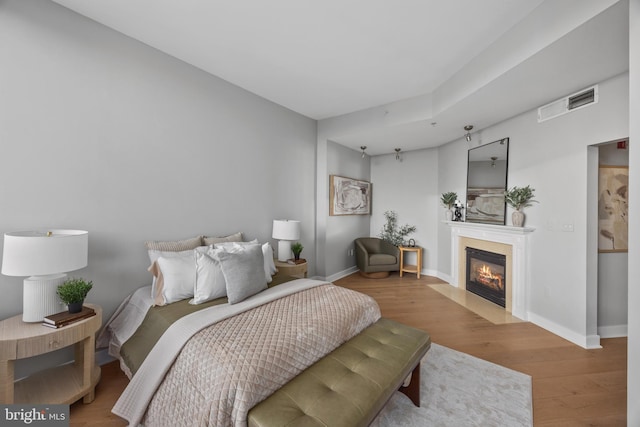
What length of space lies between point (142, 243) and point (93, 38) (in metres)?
1.82

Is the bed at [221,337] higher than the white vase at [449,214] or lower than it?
lower

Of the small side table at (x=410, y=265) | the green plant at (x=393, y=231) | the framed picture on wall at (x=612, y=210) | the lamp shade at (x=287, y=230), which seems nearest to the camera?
the framed picture on wall at (x=612, y=210)

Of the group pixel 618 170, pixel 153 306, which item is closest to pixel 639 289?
pixel 618 170

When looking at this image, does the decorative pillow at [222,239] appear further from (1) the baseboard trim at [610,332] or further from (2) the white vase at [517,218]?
(1) the baseboard trim at [610,332]

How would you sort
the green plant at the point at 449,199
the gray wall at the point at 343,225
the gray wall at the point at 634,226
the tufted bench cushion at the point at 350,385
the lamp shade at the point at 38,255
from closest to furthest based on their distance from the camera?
the tufted bench cushion at the point at 350,385 → the gray wall at the point at 634,226 → the lamp shade at the point at 38,255 → the green plant at the point at 449,199 → the gray wall at the point at 343,225

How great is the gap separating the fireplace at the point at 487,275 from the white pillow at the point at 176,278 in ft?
13.3

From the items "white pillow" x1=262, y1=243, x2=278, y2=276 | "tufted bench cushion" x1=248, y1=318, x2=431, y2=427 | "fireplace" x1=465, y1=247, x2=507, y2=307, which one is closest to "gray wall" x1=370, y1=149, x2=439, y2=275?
"fireplace" x1=465, y1=247, x2=507, y2=307

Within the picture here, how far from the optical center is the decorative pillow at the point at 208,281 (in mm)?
2104

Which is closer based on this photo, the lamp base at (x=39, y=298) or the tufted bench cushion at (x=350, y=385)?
the tufted bench cushion at (x=350, y=385)

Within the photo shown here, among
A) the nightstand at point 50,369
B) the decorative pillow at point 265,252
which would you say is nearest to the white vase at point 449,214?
the decorative pillow at point 265,252

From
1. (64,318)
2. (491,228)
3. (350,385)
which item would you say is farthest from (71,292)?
(491,228)

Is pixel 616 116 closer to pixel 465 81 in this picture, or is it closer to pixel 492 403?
→ pixel 465 81

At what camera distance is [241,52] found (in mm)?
2676

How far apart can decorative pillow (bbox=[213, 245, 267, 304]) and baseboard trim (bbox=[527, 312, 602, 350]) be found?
331 cm
